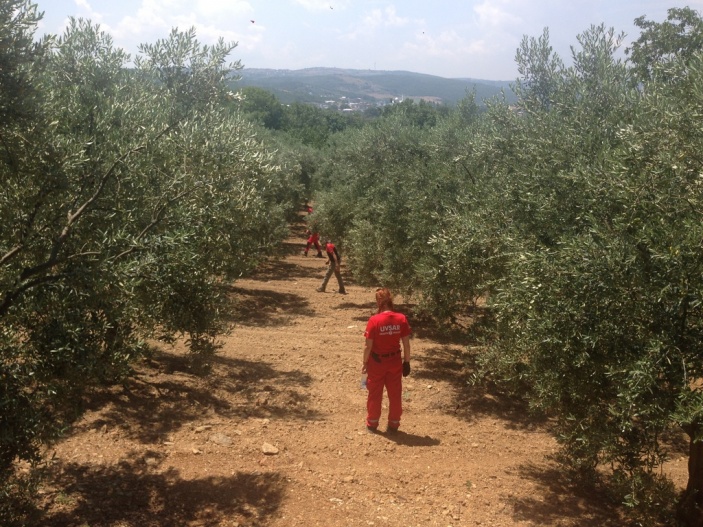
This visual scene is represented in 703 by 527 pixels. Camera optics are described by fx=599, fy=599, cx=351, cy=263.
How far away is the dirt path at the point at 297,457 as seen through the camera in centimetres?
705

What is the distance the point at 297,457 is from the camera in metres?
8.43

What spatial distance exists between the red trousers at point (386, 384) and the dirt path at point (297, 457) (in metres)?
0.31

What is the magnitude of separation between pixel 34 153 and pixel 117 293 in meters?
1.44

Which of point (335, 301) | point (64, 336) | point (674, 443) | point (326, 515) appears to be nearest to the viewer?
point (64, 336)

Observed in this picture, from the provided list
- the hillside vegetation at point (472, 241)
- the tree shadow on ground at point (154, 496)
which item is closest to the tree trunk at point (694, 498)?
the hillside vegetation at point (472, 241)

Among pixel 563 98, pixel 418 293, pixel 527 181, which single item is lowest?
pixel 418 293

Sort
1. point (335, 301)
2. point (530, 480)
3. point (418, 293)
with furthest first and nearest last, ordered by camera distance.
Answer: point (335, 301) < point (418, 293) < point (530, 480)

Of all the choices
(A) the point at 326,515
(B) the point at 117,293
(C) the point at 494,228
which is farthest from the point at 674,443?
(B) the point at 117,293

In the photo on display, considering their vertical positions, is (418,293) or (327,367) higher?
(418,293)

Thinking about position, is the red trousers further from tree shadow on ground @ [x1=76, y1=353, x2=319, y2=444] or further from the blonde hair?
tree shadow on ground @ [x1=76, y1=353, x2=319, y2=444]

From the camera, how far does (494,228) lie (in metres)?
9.15

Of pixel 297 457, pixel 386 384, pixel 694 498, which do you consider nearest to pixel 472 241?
pixel 386 384

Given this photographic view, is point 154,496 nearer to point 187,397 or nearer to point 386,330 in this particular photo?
point 187,397

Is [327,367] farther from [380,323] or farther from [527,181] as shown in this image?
[527,181]
